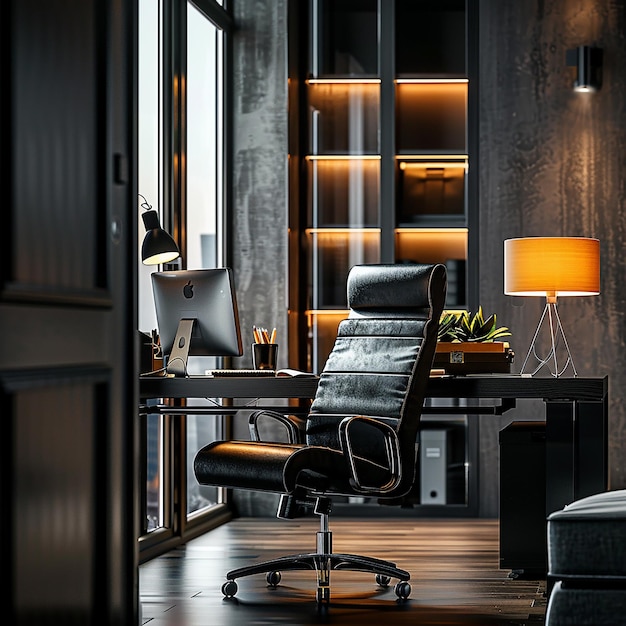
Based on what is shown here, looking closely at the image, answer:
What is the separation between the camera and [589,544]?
2.53 m

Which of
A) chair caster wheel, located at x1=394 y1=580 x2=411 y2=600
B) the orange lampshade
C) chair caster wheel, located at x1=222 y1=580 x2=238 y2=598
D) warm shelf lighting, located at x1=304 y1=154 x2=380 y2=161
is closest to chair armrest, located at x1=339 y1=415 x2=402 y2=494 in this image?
chair caster wheel, located at x1=394 y1=580 x2=411 y2=600

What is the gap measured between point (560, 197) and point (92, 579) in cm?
450

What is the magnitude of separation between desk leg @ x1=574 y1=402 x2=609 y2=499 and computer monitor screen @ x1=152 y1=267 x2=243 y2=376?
131 centimetres

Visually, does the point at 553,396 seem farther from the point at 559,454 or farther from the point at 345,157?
the point at 345,157

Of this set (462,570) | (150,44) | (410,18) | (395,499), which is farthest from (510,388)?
(410,18)

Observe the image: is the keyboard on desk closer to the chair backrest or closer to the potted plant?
the chair backrest

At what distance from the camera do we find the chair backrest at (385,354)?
378cm

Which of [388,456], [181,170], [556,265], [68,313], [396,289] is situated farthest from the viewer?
[181,170]

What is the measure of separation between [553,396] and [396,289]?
0.67 meters

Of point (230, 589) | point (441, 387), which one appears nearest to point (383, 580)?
point (230, 589)

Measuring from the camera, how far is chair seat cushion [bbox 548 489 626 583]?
8.21ft

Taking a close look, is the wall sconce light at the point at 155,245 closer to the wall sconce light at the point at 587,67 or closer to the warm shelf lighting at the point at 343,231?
the warm shelf lighting at the point at 343,231

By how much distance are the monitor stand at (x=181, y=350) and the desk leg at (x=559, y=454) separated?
1394mm

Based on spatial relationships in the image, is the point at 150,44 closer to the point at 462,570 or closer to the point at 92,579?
the point at 462,570
